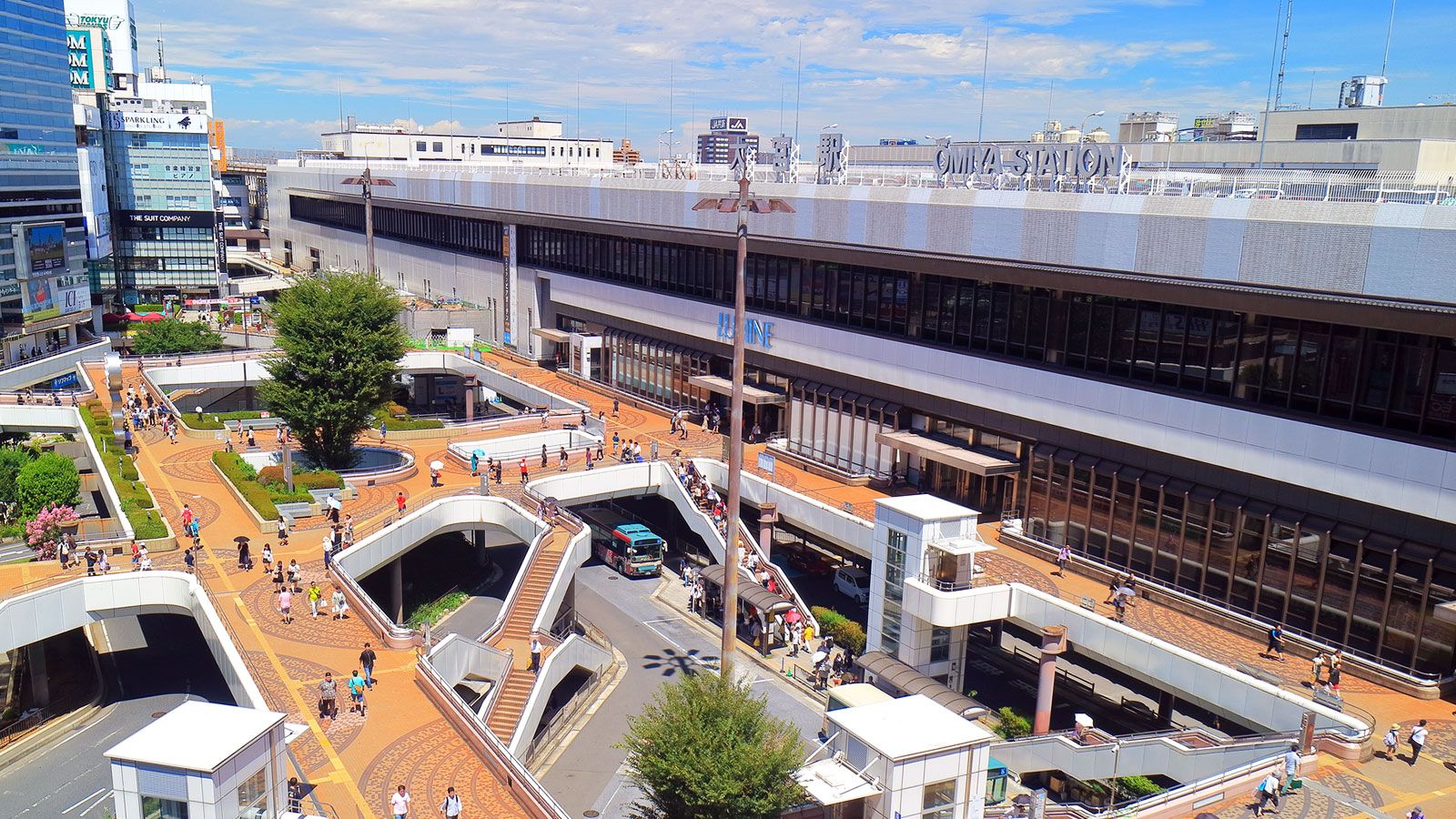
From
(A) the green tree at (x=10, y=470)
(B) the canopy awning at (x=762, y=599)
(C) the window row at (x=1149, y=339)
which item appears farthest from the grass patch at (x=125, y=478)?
(C) the window row at (x=1149, y=339)

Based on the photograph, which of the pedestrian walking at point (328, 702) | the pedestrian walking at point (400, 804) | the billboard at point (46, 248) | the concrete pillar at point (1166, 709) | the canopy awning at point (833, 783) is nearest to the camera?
the canopy awning at point (833, 783)

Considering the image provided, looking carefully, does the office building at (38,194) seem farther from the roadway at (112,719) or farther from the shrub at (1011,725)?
the shrub at (1011,725)

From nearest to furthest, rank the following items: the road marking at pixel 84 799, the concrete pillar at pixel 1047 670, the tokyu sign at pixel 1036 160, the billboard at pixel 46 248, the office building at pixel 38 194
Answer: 1. the road marking at pixel 84 799
2. the concrete pillar at pixel 1047 670
3. the tokyu sign at pixel 1036 160
4. the office building at pixel 38 194
5. the billboard at pixel 46 248

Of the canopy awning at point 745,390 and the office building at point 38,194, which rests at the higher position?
the office building at point 38,194

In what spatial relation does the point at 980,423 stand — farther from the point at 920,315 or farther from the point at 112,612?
the point at 112,612

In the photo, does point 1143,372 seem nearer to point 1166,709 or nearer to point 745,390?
point 1166,709

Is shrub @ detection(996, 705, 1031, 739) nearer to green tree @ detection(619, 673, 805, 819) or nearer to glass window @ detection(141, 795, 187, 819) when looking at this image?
green tree @ detection(619, 673, 805, 819)

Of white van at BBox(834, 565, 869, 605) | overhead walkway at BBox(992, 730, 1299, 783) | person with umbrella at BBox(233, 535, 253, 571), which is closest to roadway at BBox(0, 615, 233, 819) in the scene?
person with umbrella at BBox(233, 535, 253, 571)
